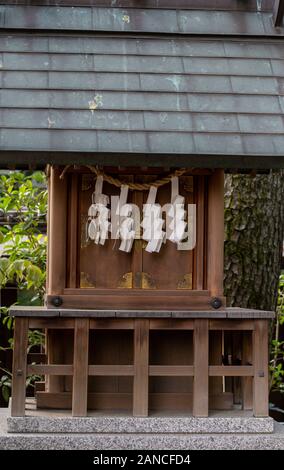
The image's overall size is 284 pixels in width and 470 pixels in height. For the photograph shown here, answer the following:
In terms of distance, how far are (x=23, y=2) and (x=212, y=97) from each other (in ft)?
5.61

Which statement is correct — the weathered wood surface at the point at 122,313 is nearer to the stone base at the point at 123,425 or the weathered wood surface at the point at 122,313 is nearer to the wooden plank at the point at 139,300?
the wooden plank at the point at 139,300

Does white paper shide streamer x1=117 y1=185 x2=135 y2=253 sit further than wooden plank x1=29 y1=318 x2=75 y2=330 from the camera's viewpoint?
Yes

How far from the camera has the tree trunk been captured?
9180 mm

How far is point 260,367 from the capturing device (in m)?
6.61

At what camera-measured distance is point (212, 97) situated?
6578mm

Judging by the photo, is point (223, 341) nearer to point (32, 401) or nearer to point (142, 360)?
point (142, 360)

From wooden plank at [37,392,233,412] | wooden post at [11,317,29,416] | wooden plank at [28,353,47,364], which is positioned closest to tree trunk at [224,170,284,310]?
wooden plank at [28,353,47,364]

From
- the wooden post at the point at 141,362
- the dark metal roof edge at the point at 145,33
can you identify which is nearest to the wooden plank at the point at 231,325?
the wooden post at the point at 141,362

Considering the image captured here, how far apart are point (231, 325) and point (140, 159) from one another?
4.60 feet

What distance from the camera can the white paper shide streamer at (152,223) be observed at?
6.73m

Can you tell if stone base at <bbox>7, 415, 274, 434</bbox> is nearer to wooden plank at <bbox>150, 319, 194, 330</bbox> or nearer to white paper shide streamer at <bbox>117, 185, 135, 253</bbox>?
wooden plank at <bbox>150, 319, 194, 330</bbox>

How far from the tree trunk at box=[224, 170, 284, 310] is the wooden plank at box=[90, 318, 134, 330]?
9.22ft

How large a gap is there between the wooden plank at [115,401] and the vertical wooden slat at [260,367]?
52cm

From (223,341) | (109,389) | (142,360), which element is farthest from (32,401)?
(223,341)
